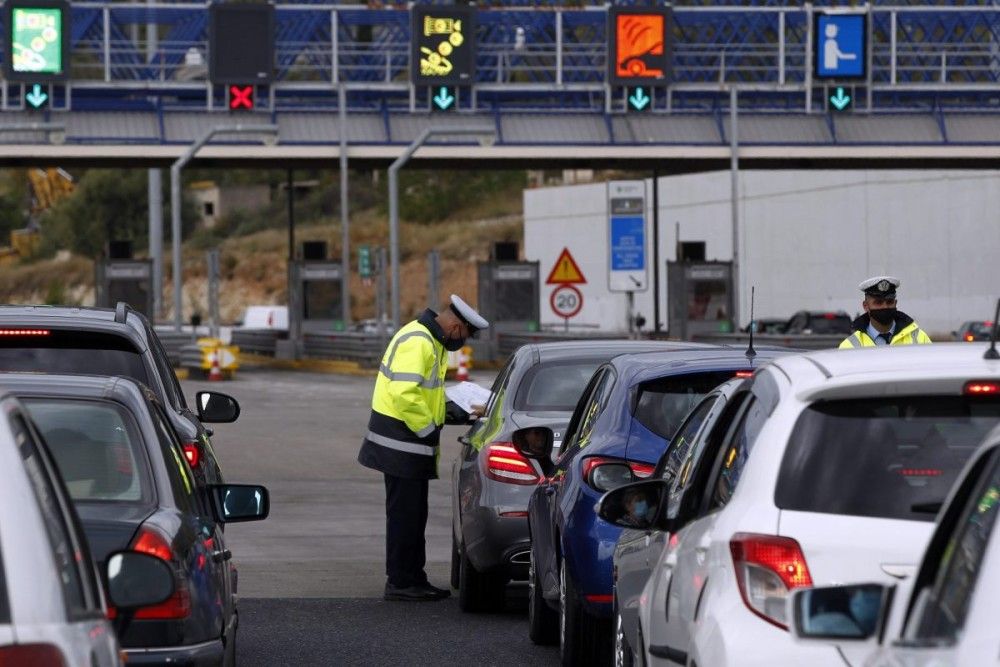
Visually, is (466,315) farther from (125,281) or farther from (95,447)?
(125,281)

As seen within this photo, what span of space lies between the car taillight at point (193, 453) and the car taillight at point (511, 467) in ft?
6.53

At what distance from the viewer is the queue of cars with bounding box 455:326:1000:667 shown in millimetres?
3818

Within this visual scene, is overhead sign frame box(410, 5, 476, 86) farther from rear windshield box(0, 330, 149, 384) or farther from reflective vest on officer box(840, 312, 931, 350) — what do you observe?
rear windshield box(0, 330, 149, 384)

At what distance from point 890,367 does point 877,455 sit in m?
0.27

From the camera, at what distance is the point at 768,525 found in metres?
5.26

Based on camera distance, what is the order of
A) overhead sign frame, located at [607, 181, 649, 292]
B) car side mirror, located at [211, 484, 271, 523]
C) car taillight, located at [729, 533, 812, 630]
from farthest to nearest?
overhead sign frame, located at [607, 181, 649, 292], car side mirror, located at [211, 484, 271, 523], car taillight, located at [729, 533, 812, 630]

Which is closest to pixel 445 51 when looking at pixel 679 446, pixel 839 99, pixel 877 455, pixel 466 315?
pixel 839 99

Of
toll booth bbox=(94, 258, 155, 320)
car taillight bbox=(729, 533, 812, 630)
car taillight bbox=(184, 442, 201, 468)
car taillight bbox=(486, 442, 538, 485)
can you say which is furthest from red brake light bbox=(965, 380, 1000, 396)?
toll booth bbox=(94, 258, 155, 320)

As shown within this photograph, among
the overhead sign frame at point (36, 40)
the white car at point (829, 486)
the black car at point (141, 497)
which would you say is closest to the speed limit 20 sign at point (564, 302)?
the overhead sign frame at point (36, 40)

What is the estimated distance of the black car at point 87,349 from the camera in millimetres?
10078

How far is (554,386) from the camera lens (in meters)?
12.2

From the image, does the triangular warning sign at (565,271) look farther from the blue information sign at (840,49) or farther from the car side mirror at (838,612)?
the car side mirror at (838,612)

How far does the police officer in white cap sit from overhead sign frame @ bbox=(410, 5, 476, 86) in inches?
1401

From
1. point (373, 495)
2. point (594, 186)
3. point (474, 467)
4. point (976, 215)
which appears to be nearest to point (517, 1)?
point (594, 186)
